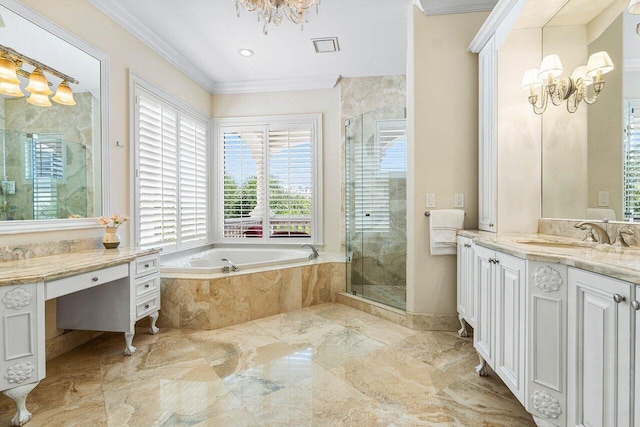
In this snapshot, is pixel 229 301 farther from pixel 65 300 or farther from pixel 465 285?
pixel 465 285

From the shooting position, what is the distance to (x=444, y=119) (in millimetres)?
2861

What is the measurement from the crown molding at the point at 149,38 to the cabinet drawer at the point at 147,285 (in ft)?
7.18

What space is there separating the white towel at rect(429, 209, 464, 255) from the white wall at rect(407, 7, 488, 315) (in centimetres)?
11

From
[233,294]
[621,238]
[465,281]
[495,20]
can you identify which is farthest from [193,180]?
[621,238]

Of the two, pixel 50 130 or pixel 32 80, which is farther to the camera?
pixel 50 130

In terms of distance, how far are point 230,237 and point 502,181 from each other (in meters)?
3.50

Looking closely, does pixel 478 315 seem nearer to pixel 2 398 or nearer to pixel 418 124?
pixel 418 124

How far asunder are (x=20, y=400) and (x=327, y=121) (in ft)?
13.1

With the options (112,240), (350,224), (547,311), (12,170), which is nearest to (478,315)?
(547,311)

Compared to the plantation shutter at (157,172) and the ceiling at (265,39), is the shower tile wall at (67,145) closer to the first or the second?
the plantation shutter at (157,172)

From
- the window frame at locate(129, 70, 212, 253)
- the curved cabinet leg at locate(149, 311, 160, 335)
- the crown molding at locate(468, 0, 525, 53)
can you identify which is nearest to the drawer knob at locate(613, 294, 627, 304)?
the crown molding at locate(468, 0, 525, 53)

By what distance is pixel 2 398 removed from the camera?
192 cm

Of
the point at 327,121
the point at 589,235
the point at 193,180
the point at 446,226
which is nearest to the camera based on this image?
the point at 589,235

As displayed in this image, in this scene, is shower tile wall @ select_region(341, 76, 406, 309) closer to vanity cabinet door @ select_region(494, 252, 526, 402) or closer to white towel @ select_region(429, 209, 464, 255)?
white towel @ select_region(429, 209, 464, 255)
